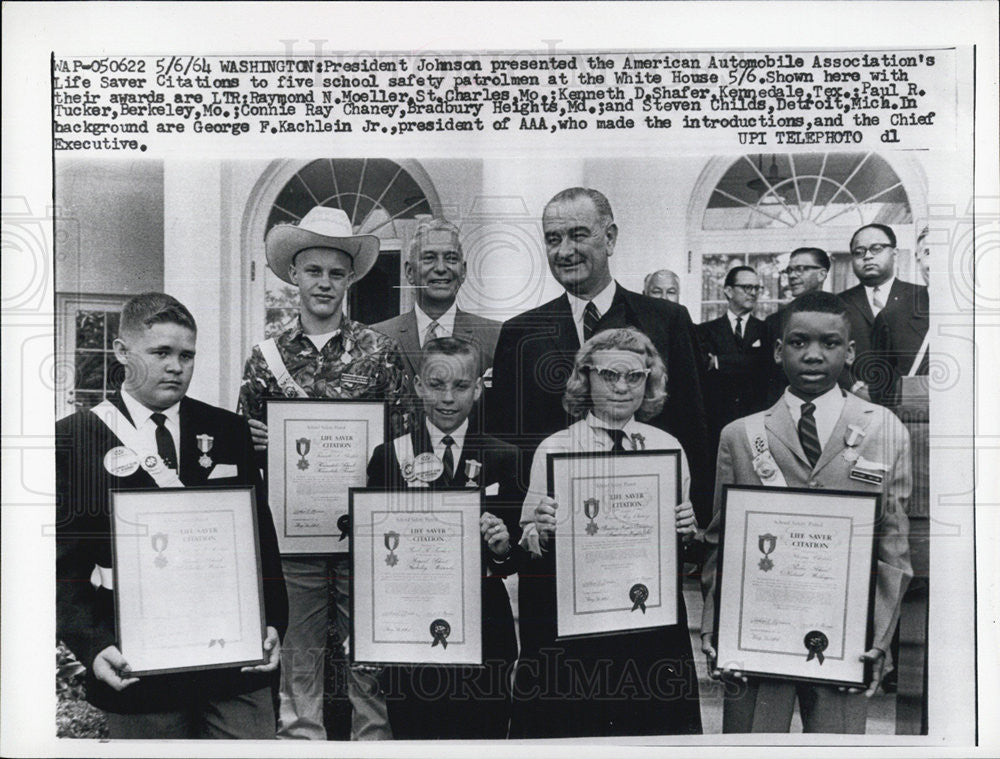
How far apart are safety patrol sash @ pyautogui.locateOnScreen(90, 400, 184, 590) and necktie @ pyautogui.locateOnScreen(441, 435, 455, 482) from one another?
3.27ft

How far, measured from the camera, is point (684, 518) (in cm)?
308

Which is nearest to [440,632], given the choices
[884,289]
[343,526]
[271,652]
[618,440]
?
[343,526]

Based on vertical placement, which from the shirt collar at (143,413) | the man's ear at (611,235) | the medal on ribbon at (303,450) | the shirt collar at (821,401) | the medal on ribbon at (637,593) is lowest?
the medal on ribbon at (637,593)

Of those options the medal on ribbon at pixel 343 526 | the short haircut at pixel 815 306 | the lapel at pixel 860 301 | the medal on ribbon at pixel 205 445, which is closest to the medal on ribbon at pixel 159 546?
the medal on ribbon at pixel 205 445

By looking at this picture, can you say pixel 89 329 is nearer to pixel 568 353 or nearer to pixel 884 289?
pixel 568 353

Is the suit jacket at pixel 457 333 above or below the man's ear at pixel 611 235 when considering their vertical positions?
below

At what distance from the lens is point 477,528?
3098 millimetres

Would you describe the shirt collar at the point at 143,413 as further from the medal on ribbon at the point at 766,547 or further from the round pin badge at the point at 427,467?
the medal on ribbon at the point at 766,547

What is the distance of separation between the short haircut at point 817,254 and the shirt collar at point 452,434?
1.38 metres

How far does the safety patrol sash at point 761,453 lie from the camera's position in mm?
3074

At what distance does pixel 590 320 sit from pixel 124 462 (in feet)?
6.07

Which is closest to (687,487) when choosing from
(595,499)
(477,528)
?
(595,499)

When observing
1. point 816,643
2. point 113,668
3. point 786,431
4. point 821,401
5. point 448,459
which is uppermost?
point 821,401

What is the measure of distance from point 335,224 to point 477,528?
1261 mm
